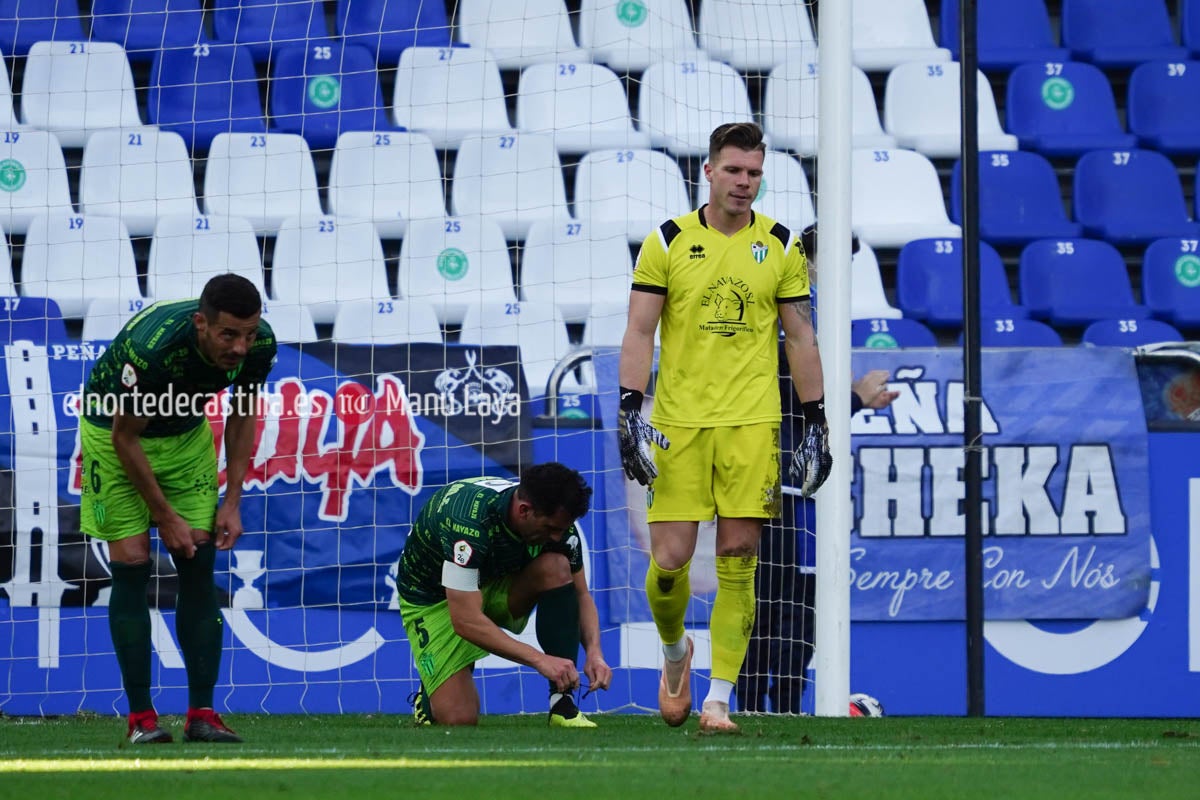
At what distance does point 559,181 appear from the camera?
29.3 ft

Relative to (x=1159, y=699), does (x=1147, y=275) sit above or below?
above

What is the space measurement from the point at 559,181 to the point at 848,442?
3281 mm

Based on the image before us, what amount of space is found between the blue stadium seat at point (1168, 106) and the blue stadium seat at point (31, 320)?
252 inches

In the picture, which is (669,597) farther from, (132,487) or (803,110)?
(803,110)

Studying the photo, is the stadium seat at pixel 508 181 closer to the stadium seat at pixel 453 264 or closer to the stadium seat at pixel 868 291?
the stadium seat at pixel 453 264

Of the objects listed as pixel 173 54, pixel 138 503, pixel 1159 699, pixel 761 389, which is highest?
pixel 173 54

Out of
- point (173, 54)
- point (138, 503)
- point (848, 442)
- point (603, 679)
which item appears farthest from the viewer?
point (173, 54)

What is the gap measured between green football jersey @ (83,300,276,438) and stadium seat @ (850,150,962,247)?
5.49 meters

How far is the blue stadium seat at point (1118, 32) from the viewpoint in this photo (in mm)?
10219

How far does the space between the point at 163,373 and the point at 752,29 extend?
5.52 m

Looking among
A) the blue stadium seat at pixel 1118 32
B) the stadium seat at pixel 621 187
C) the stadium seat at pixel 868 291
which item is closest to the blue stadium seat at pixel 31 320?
the stadium seat at pixel 621 187

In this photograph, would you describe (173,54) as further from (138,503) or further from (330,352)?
(138,503)

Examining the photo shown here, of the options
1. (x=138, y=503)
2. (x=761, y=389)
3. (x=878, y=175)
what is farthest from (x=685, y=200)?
(x=138, y=503)

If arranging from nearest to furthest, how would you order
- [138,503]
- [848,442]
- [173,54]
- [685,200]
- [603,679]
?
1. [138,503]
2. [603,679]
3. [848,442]
4. [685,200]
5. [173,54]
